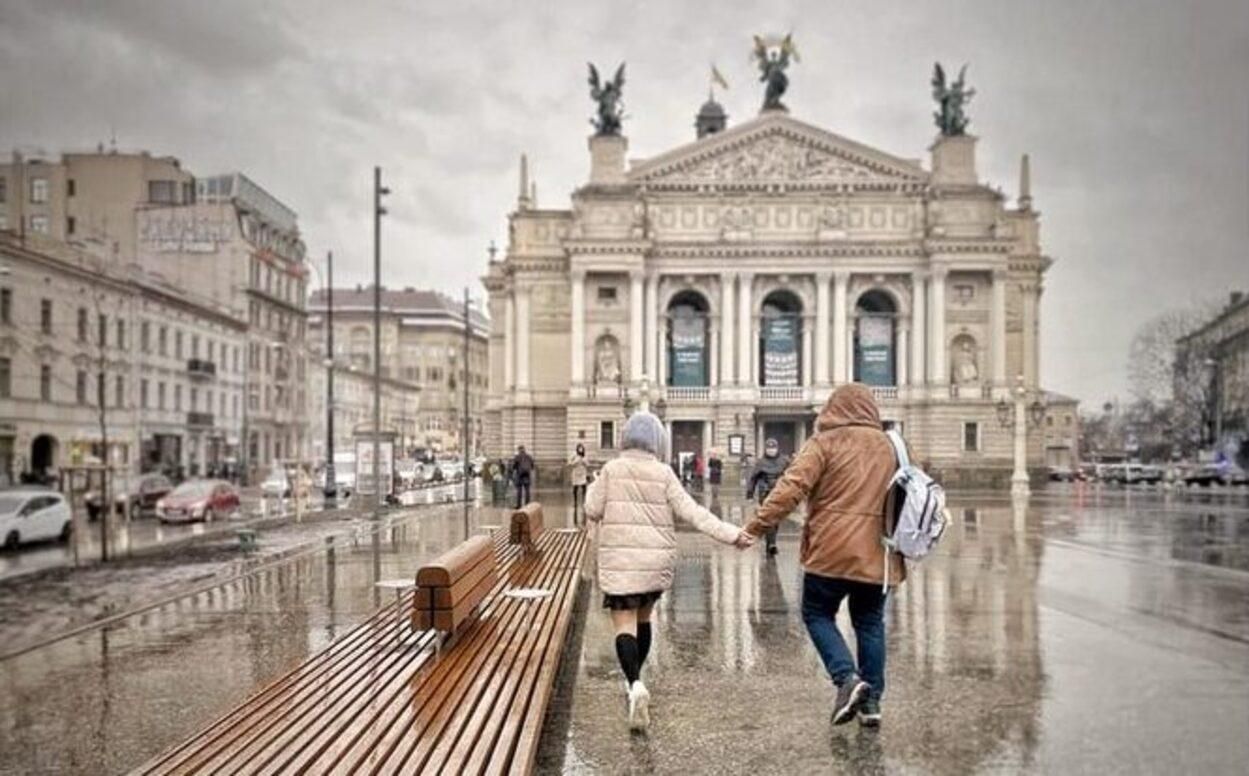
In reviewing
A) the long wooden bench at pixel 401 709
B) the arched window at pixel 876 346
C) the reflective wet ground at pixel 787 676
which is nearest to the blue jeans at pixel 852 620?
the reflective wet ground at pixel 787 676

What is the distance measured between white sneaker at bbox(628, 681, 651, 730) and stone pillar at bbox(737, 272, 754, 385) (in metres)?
68.6

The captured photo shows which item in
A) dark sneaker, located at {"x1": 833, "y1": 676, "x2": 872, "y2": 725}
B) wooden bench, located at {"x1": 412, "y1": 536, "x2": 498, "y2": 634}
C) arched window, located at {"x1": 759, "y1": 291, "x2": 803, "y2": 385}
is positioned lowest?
dark sneaker, located at {"x1": 833, "y1": 676, "x2": 872, "y2": 725}

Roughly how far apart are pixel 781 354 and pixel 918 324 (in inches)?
356

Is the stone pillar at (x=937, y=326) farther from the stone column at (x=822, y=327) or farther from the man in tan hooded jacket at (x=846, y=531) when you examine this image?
the man in tan hooded jacket at (x=846, y=531)

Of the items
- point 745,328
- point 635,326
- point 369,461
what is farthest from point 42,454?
point 745,328

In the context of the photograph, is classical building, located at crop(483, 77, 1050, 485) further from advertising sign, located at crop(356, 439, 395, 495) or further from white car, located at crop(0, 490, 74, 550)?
white car, located at crop(0, 490, 74, 550)

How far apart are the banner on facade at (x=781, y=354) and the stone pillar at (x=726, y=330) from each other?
103 inches

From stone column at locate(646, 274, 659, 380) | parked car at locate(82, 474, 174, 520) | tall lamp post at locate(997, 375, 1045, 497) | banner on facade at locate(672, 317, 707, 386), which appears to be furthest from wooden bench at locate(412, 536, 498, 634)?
banner on facade at locate(672, 317, 707, 386)

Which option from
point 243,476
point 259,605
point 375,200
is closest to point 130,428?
point 243,476

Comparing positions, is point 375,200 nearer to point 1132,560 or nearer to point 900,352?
point 1132,560

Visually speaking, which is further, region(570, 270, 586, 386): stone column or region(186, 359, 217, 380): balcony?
region(570, 270, 586, 386): stone column

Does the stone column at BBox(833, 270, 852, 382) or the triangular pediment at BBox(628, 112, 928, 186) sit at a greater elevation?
the triangular pediment at BBox(628, 112, 928, 186)

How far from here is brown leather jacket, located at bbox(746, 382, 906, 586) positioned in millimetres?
7199

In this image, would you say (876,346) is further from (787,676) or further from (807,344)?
(787,676)
